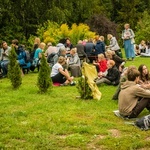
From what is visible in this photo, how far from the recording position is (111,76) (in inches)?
500

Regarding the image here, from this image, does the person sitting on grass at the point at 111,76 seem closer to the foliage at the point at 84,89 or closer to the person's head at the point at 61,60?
the person's head at the point at 61,60

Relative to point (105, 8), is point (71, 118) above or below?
below

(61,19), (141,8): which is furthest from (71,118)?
(141,8)

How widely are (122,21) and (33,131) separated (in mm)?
50157

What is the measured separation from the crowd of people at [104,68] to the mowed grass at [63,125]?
457 millimetres

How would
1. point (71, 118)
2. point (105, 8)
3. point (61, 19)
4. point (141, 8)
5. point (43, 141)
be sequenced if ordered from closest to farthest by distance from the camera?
point (43, 141) < point (71, 118) < point (61, 19) < point (105, 8) < point (141, 8)

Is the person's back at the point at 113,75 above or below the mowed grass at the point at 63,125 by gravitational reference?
above

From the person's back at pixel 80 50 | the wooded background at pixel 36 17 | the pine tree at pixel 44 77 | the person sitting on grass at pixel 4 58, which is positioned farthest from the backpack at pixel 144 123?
the wooded background at pixel 36 17

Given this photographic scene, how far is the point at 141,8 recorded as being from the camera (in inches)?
2272

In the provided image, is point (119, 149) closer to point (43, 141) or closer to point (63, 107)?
point (43, 141)

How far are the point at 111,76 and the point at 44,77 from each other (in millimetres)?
2444

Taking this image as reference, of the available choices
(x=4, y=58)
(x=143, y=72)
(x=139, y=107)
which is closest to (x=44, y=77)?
(x=143, y=72)

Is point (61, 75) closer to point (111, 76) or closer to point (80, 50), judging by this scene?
point (111, 76)

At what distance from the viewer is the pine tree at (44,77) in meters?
11.3
